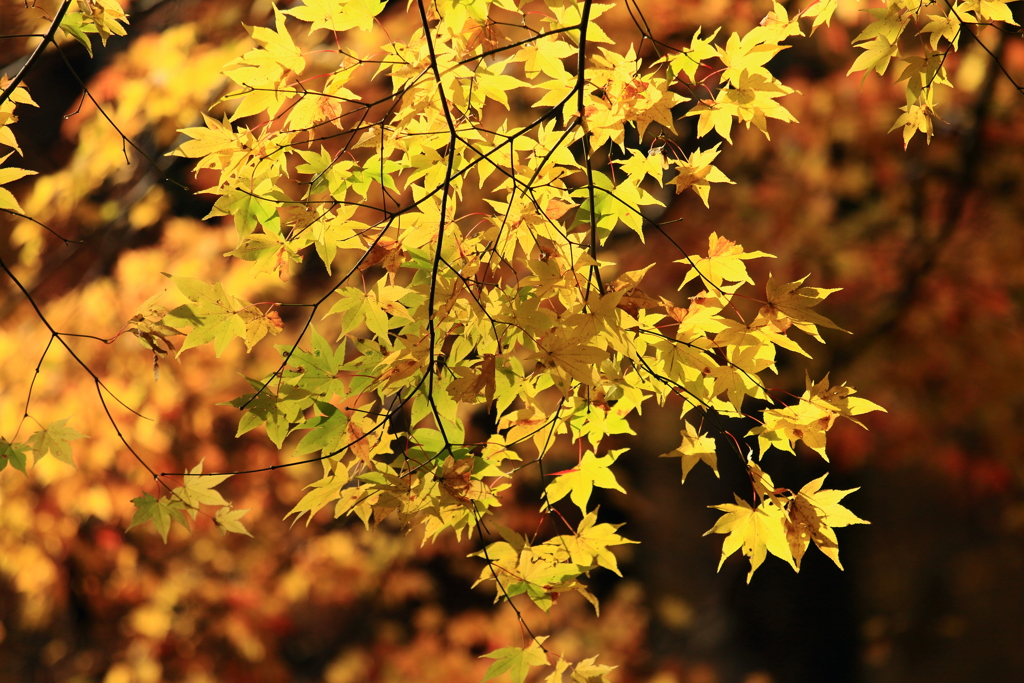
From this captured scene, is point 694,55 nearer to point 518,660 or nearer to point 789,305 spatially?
point 789,305

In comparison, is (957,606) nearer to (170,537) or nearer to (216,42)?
(170,537)

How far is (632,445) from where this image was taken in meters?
3.91

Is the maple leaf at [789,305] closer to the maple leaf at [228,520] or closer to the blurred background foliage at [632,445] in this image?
the maple leaf at [228,520]

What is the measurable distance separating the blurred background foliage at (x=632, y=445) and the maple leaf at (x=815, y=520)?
232 cm

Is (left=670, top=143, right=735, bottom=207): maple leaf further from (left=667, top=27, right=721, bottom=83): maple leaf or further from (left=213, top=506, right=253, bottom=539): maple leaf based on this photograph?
(left=213, top=506, right=253, bottom=539): maple leaf

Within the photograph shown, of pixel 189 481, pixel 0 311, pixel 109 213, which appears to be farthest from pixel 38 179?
pixel 189 481

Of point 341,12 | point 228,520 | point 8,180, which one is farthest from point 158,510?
point 341,12

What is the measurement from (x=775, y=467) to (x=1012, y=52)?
80.8 inches

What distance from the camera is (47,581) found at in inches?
145

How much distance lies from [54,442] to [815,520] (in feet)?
3.92

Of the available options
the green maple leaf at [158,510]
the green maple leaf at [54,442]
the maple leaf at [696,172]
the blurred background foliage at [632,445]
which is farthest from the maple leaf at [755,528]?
the blurred background foliage at [632,445]

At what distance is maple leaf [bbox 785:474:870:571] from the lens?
0.98m

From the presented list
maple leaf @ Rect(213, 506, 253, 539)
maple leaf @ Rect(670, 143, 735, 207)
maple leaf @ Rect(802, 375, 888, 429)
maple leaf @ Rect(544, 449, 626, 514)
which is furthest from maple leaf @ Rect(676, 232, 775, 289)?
→ maple leaf @ Rect(213, 506, 253, 539)

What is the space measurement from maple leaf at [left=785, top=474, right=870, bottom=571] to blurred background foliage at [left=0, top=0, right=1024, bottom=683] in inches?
91.3
